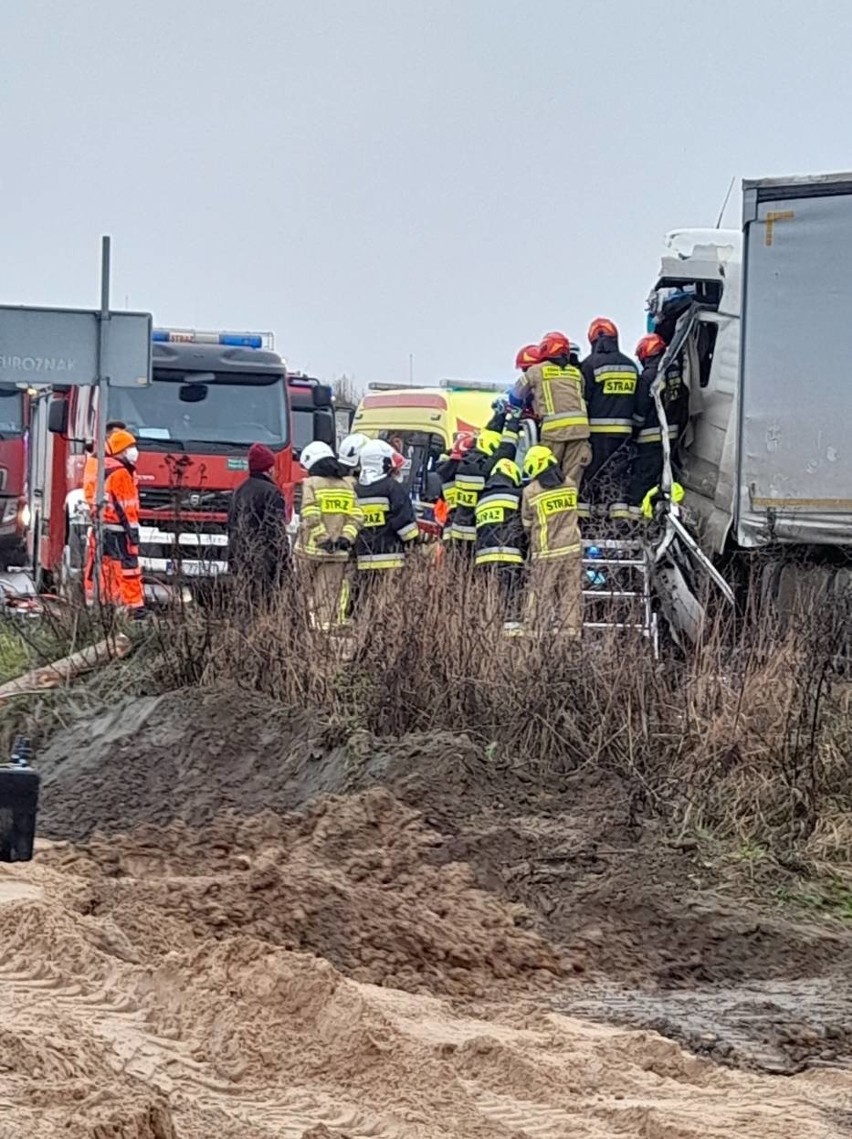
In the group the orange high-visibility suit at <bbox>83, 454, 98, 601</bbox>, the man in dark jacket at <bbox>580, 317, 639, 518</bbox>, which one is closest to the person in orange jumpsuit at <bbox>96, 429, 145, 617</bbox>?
the orange high-visibility suit at <bbox>83, 454, 98, 601</bbox>

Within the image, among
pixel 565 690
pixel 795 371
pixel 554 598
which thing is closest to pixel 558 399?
pixel 795 371

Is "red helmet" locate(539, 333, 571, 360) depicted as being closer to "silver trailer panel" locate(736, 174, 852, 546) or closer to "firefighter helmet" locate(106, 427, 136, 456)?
"silver trailer panel" locate(736, 174, 852, 546)

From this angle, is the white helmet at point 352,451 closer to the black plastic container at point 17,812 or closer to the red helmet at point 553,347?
the red helmet at point 553,347

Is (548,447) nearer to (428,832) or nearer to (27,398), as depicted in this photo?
(428,832)

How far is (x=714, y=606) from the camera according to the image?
10031 millimetres

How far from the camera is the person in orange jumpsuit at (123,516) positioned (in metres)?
13.7

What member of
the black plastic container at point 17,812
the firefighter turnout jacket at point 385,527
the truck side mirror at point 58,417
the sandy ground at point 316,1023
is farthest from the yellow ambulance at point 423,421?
the black plastic container at point 17,812

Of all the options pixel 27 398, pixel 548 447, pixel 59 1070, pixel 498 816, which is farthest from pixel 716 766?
pixel 27 398

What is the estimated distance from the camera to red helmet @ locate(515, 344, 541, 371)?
12641mm

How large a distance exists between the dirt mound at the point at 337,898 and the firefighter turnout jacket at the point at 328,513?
4206 millimetres

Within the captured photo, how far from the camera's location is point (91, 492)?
15047 millimetres

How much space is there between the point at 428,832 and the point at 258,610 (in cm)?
272

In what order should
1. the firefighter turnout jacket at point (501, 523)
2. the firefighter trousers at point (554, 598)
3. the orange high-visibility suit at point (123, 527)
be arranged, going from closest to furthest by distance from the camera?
the firefighter trousers at point (554, 598) → the firefighter turnout jacket at point (501, 523) → the orange high-visibility suit at point (123, 527)

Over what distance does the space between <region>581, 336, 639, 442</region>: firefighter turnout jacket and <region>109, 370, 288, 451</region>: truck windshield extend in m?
4.90
